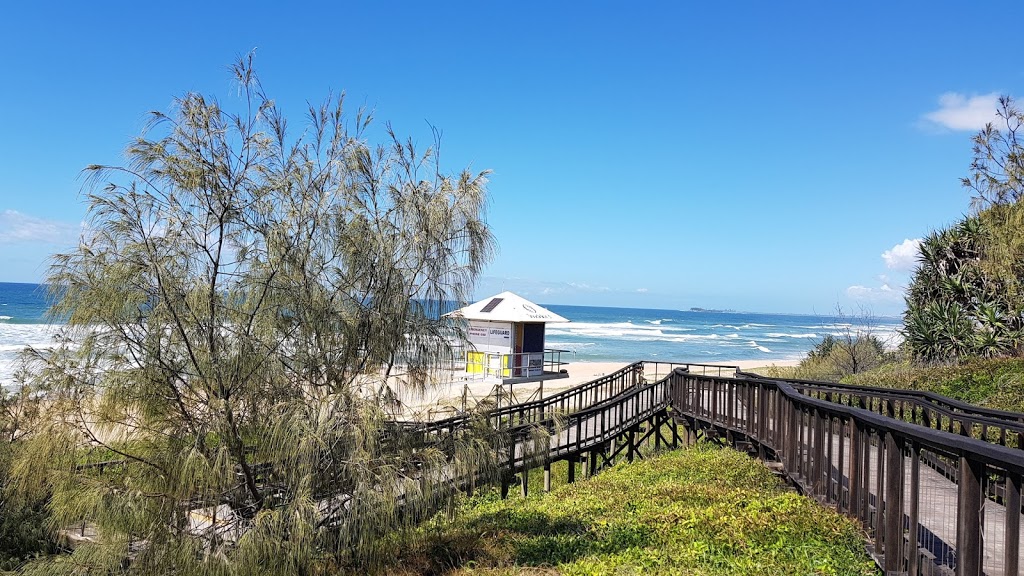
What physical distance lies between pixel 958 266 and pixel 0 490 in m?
20.2

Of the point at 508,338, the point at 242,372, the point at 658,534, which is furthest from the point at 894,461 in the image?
the point at 508,338

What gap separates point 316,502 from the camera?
513 centimetres

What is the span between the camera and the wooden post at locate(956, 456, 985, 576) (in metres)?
2.70

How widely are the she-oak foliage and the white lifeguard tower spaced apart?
18248 mm

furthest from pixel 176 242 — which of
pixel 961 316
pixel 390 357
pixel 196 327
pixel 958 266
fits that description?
pixel 958 266

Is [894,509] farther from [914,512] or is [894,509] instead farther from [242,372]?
[242,372]

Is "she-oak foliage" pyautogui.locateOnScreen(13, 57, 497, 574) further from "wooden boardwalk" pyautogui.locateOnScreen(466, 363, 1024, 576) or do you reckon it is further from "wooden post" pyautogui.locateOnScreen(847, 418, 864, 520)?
"wooden post" pyautogui.locateOnScreen(847, 418, 864, 520)

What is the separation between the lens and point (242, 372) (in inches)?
206

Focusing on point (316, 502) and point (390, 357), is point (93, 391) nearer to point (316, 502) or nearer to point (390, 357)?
point (316, 502)

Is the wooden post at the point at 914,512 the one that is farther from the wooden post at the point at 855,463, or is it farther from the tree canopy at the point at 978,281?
the tree canopy at the point at 978,281

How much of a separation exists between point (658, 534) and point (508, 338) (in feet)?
65.4

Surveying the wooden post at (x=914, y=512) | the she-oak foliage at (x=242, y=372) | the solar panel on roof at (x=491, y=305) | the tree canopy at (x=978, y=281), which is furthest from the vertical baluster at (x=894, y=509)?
the solar panel on roof at (x=491, y=305)

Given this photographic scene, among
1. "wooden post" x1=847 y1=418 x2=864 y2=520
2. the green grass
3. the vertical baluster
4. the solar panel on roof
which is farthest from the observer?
the solar panel on roof

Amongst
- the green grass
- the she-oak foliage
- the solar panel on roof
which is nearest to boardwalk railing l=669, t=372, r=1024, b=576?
the green grass
